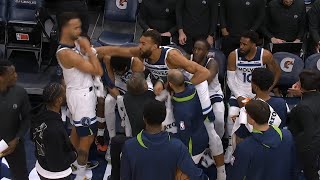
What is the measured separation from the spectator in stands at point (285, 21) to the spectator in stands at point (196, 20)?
0.74 meters

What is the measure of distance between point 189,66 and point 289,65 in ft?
Answer: 6.24

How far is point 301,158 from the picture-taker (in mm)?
4812

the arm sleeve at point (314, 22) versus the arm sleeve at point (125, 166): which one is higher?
the arm sleeve at point (314, 22)

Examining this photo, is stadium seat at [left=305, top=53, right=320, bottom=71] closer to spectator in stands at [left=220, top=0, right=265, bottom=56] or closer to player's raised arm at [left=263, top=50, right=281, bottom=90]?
player's raised arm at [left=263, top=50, right=281, bottom=90]

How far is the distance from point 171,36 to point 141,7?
0.61 metres

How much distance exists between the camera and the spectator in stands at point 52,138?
13.5 ft

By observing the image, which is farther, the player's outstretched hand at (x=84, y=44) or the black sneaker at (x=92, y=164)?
the black sneaker at (x=92, y=164)

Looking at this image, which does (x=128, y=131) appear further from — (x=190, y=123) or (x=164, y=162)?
(x=164, y=162)

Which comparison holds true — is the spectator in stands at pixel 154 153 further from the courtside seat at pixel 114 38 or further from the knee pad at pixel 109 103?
the courtside seat at pixel 114 38

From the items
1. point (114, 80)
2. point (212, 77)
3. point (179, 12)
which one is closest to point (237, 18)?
point (179, 12)

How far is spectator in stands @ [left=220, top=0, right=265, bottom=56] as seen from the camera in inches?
277

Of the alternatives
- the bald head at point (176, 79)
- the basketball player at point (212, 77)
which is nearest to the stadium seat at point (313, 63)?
the basketball player at point (212, 77)

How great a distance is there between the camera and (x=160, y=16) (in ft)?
24.1

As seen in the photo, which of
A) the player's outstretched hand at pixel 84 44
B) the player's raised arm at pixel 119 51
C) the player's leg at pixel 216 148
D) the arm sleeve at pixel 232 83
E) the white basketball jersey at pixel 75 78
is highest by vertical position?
the player's outstretched hand at pixel 84 44
